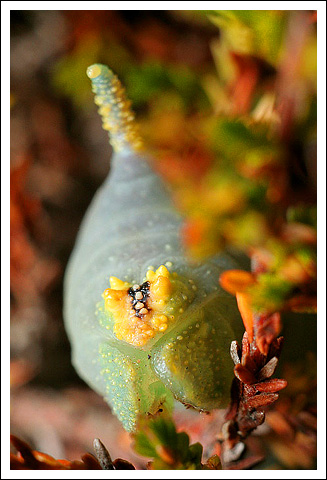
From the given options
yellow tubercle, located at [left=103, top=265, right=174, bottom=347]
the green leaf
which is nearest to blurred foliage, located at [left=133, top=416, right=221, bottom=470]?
the green leaf

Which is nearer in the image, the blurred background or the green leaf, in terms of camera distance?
the green leaf

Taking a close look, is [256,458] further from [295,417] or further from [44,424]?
[44,424]

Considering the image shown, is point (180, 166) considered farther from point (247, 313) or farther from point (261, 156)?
point (247, 313)

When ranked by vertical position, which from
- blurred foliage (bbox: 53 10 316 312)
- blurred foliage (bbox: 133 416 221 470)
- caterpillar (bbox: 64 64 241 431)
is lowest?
blurred foliage (bbox: 133 416 221 470)

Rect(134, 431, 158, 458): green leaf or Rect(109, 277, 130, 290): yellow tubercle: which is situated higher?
Rect(109, 277, 130, 290): yellow tubercle

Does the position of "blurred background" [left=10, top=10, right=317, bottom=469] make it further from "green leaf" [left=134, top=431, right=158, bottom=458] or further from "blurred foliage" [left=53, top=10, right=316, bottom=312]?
"green leaf" [left=134, top=431, right=158, bottom=458]

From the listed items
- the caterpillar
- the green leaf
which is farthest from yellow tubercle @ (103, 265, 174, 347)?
the green leaf

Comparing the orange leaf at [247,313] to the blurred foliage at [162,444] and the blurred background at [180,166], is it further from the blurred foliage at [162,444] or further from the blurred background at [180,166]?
the blurred foliage at [162,444]
